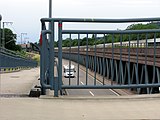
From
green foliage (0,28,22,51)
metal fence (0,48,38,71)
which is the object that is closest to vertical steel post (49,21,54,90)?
metal fence (0,48,38,71)

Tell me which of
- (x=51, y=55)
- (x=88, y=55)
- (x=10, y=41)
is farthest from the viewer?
(x=10, y=41)

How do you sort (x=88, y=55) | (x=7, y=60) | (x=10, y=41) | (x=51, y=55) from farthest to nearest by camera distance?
(x=10, y=41) → (x=7, y=60) → (x=88, y=55) → (x=51, y=55)

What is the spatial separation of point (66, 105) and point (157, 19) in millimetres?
2458

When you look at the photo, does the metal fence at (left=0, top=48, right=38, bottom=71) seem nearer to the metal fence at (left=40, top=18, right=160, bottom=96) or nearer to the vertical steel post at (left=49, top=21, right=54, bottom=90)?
the metal fence at (left=40, top=18, right=160, bottom=96)

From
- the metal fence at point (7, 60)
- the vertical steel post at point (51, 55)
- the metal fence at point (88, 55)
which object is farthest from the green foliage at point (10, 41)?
the vertical steel post at point (51, 55)

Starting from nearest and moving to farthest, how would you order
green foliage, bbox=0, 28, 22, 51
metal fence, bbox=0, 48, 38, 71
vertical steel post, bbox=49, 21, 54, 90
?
1. vertical steel post, bbox=49, 21, 54, 90
2. metal fence, bbox=0, 48, 38, 71
3. green foliage, bbox=0, 28, 22, 51

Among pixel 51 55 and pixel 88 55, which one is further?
pixel 88 55

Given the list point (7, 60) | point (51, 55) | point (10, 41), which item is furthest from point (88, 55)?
point (10, 41)

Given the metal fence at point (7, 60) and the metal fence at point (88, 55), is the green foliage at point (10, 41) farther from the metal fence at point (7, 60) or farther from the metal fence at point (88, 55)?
the metal fence at point (88, 55)

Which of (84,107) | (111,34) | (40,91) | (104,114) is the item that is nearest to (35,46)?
(40,91)

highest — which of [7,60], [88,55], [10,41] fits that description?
[88,55]

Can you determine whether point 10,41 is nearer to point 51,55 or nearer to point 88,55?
point 88,55

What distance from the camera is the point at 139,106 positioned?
664 cm

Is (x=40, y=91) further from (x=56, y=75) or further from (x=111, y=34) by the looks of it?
(x=111, y=34)
